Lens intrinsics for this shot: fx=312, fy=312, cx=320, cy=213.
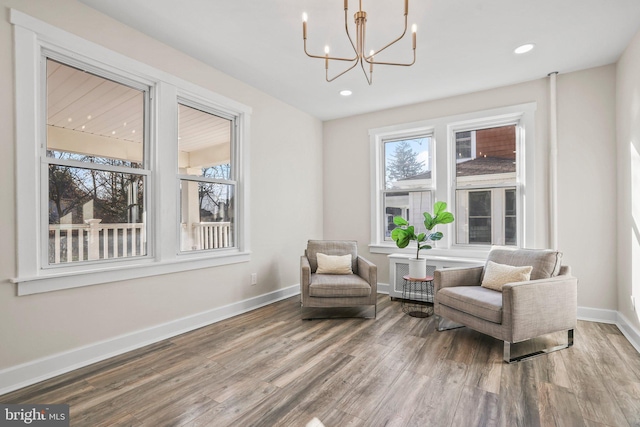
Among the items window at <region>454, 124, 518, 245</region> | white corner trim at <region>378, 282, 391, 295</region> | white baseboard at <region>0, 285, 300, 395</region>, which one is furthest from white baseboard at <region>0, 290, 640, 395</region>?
white corner trim at <region>378, 282, 391, 295</region>

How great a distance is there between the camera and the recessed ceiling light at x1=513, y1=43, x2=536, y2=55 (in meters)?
2.90

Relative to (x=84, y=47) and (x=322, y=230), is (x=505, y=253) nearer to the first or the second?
(x=322, y=230)

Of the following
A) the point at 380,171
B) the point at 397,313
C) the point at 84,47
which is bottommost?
the point at 397,313

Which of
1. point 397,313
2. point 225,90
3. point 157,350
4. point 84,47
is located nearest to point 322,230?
point 397,313

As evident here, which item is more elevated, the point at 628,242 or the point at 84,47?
the point at 84,47

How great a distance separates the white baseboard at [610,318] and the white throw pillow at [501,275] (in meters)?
1.09

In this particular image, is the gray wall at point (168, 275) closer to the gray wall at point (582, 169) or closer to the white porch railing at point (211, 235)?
the white porch railing at point (211, 235)

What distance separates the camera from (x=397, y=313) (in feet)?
12.1

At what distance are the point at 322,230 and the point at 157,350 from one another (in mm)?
3066

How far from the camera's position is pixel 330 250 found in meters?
4.11

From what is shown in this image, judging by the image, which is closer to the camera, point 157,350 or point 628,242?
point 157,350

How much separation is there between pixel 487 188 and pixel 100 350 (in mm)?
4434

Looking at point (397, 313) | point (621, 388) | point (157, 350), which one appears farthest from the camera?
point (397, 313)

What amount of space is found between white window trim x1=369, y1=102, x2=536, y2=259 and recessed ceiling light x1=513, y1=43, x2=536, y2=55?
2.85ft
